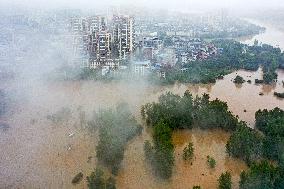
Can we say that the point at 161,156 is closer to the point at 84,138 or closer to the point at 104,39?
the point at 84,138

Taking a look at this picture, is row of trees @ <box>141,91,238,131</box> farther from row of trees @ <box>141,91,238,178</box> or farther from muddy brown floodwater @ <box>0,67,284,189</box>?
muddy brown floodwater @ <box>0,67,284,189</box>

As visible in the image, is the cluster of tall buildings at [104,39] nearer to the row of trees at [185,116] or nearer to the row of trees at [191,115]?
the row of trees at [185,116]

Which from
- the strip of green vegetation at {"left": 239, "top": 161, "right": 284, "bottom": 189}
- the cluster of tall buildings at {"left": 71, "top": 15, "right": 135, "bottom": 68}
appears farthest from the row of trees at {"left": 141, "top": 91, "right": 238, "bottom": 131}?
the cluster of tall buildings at {"left": 71, "top": 15, "right": 135, "bottom": 68}

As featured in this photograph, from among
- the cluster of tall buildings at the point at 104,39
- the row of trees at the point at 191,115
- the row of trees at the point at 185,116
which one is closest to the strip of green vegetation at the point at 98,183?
the row of trees at the point at 185,116

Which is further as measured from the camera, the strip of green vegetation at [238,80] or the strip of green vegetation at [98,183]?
the strip of green vegetation at [238,80]

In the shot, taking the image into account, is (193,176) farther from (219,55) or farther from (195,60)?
(219,55)

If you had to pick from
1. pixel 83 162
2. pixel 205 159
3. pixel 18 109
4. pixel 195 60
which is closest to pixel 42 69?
pixel 18 109
